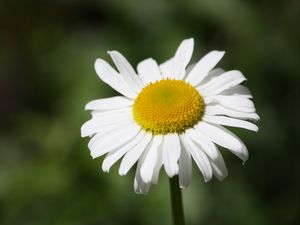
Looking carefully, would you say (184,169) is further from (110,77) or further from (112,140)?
(110,77)

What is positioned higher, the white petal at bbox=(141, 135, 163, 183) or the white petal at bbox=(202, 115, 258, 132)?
the white petal at bbox=(202, 115, 258, 132)

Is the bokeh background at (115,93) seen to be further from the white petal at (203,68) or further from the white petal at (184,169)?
the white petal at (184,169)

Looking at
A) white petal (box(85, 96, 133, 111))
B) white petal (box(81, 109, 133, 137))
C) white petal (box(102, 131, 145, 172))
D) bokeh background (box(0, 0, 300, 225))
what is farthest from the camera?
bokeh background (box(0, 0, 300, 225))

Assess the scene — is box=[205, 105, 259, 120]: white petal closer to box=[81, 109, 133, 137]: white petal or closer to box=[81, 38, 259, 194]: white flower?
box=[81, 38, 259, 194]: white flower

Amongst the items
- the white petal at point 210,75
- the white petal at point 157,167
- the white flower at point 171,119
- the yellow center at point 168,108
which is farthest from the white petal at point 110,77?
the white petal at point 157,167

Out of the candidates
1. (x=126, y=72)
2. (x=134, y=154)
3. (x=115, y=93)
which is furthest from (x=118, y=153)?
(x=115, y=93)

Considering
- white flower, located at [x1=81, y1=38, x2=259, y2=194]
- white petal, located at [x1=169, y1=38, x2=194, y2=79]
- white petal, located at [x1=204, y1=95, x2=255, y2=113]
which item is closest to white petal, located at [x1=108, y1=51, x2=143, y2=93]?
white flower, located at [x1=81, y1=38, x2=259, y2=194]
